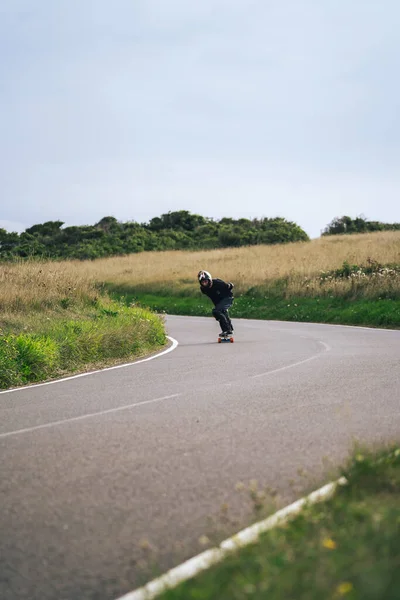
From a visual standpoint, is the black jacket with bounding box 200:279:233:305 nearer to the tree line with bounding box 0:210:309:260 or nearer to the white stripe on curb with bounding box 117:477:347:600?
the white stripe on curb with bounding box 117:477:347:600

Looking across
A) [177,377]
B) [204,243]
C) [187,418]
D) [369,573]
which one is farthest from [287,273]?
[204,243]

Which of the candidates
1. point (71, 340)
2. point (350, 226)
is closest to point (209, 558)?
point (71, 340)

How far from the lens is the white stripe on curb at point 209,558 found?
12.0 ft

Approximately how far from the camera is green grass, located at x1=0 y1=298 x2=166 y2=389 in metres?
12.7

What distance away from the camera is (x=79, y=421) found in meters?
8.27

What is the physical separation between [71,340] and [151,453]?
25.8 ft

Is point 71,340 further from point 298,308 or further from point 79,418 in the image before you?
point 298,308

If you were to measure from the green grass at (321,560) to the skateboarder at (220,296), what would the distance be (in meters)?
14.4

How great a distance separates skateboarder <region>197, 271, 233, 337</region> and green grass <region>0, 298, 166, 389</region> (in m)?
1.55

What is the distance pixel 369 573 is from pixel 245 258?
44.2 meters

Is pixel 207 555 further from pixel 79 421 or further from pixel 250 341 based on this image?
pixel 250 341

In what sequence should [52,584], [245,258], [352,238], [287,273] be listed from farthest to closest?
1. [352,238]
2. [245,258]
3. [287,273]
4. [52,584]

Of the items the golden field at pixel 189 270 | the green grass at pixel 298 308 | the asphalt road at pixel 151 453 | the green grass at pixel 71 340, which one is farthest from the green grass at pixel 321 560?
the green grass at pixel 298 308

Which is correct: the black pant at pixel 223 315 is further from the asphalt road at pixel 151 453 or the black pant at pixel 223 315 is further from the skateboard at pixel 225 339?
the asphalt road at pixel 151 453
